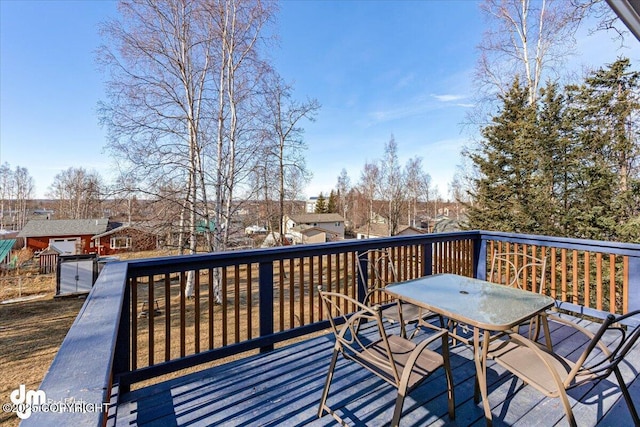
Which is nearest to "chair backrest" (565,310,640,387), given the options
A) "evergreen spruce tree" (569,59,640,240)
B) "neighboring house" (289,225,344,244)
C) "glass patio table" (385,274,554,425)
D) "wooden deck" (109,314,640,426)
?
"glass patio table" (385,274,554,425)

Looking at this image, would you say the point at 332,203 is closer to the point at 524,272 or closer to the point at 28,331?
the point at 28,331

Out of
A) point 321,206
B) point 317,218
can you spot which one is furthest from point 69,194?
point 321,206

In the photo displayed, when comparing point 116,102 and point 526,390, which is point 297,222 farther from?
point 526,390

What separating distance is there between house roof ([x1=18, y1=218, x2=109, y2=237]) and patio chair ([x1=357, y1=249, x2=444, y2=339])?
26510 mm

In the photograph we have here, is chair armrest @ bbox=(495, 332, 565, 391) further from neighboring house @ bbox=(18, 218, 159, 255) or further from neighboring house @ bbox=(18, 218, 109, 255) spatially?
neighboring house @ bbox=(18, 218, 109, 255)

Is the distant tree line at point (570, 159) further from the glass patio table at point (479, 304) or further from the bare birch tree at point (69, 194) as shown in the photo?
the bare birch tree at point (69, 194)

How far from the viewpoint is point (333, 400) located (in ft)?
6.49

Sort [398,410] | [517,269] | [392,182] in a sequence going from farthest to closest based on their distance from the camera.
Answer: [392,182], [517,269], [398,410]

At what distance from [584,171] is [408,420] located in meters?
9.71

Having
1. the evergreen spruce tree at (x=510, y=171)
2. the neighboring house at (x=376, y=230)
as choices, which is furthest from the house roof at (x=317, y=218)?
the evergreen spruce tree at (x=510, y=171)

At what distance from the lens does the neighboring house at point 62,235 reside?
2302 cm

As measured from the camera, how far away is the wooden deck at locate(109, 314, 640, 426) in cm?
180

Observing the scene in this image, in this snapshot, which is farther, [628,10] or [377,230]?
[377,230]

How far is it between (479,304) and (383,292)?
1.31 meters
